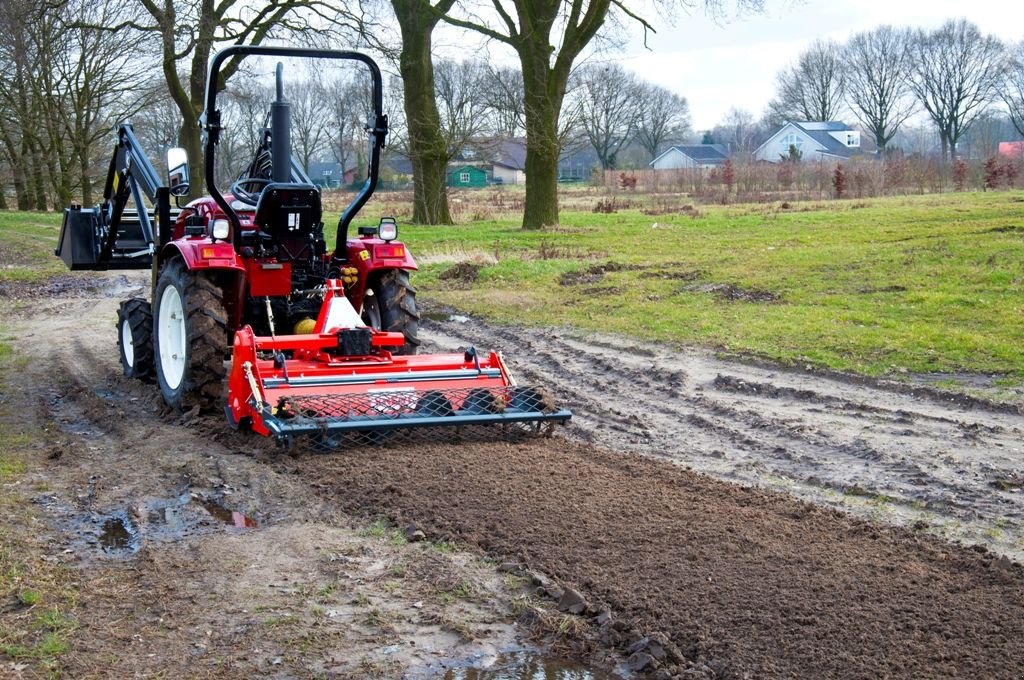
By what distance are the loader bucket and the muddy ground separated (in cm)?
20

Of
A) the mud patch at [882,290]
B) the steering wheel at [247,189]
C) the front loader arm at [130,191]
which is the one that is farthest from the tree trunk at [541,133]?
the steering wheel at [247,189]

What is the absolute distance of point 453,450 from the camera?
662cm

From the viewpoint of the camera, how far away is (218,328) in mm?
7465

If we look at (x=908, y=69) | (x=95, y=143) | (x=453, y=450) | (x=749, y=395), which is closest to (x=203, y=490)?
(x=453, y=450)

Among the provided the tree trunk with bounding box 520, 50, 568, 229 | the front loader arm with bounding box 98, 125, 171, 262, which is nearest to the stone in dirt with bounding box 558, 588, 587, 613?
the front loader arm with bounding box 98, 125, 171, 262

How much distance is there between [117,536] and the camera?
5.50 metres

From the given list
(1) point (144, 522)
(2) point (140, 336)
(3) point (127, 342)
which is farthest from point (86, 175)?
(1) point (144, 522)

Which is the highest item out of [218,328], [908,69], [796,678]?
[908,69]

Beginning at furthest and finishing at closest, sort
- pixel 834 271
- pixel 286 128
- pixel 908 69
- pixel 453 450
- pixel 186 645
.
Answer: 1. pixel 908 69
2. pixel 834 271
3. pixel 286 128
4. pixel 453 450
5. pixel 186 645

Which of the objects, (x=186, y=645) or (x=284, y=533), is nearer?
(x=186, y=645)

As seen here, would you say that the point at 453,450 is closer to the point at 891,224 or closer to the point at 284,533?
the point at 284,533

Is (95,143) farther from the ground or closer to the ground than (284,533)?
farther from the ground

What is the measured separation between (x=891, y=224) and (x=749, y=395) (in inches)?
573

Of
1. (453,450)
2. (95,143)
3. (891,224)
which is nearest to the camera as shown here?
(453,450)
